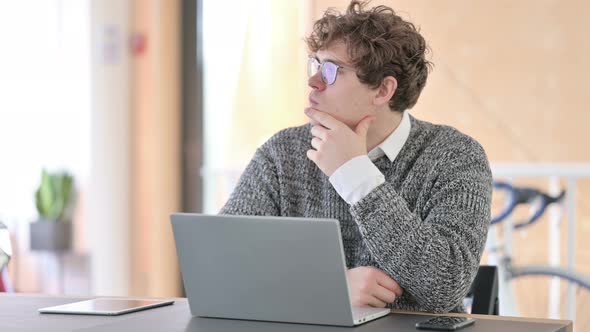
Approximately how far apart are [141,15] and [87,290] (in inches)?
58.3

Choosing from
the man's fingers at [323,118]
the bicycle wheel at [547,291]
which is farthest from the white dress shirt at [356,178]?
the bicycle wheel at [547,291]

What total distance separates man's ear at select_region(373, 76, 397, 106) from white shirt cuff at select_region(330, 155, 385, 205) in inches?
9.3

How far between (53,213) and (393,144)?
327cm

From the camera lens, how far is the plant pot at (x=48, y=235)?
15.5 ft

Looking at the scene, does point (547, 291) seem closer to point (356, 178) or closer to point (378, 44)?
point (378, 44)

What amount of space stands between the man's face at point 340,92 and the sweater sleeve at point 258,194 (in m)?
0.18

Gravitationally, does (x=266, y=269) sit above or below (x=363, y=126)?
below

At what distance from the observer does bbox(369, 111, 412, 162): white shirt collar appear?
6.36 ft

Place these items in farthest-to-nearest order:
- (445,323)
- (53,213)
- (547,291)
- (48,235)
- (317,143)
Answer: (53,213)
(48,235)
(547,291)
(317,143)
(445,323)

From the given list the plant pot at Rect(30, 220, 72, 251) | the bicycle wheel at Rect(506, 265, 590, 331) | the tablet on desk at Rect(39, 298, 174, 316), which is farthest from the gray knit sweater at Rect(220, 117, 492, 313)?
the plant pot at Rect(30, 220, 72, 251)

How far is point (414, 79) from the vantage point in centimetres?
201

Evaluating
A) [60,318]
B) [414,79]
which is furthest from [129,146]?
[60,318]

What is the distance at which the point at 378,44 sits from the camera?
1.93 metres

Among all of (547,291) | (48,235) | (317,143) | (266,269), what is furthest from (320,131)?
(48,235)
